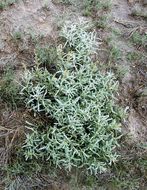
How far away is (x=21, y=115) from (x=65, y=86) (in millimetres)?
480

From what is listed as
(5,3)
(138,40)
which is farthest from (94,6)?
(5,3)

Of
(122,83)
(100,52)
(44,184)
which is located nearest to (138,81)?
(122,83)

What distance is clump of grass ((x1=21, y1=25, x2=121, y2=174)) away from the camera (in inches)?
125

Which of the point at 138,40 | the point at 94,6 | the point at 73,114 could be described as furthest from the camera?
the point at 94,6

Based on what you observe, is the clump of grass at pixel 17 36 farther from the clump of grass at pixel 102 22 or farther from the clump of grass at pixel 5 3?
the clump of grass at pixel 102 22

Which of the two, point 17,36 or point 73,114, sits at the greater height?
point 17,36

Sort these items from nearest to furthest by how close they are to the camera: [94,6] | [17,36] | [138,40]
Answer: [17,36] < [138,40] < [94,6]

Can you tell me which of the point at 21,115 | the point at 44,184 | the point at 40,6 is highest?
the point at 40,6

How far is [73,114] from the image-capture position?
326 cm

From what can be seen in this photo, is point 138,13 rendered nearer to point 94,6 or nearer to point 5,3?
point 94,6

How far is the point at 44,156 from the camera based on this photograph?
322 centimetres

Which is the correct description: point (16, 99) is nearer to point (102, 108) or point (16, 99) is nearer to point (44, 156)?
point (44, 156)

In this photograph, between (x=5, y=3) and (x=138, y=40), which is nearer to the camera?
(x=5, y=3)

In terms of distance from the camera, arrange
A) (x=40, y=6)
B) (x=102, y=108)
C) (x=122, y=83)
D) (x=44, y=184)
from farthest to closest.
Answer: (x=40, y=6)
(x=122, y=83)
(x=102, y=108)
(x=44, y=184)
